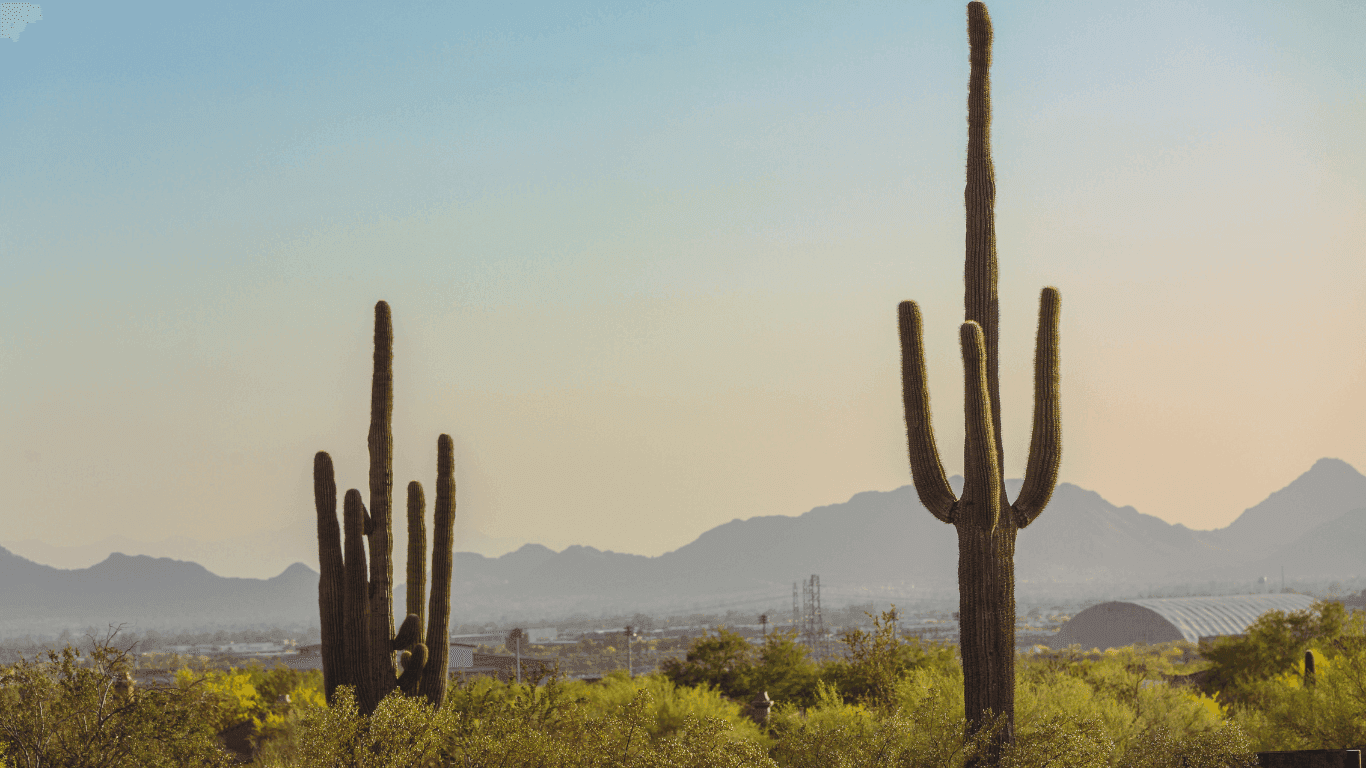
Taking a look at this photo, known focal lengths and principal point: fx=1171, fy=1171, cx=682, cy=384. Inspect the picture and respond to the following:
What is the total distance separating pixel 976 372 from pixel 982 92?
11.6 ft

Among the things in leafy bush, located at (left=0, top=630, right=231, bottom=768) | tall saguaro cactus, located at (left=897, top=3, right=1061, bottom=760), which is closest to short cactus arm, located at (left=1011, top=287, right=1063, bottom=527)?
tall saguaro cactus, located at (left=897, top=3, right=1061, bottom=760)

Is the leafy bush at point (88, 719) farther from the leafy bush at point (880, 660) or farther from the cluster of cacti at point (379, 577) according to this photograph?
the leafy bush at point (880, 660)

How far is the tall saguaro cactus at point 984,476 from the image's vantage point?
1100 cm

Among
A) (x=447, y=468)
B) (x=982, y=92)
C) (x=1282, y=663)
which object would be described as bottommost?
(x=1282, y=663)

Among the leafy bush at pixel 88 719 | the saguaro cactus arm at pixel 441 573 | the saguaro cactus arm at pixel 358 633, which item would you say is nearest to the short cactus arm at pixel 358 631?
the saguaro cactus arm at pixel 358 633

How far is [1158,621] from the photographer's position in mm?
90000

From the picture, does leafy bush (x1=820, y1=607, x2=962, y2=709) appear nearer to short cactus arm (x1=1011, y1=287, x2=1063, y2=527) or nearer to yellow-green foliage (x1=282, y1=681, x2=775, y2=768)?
short cactus arm (x1=1011, y1=287, x2=1063, y2=527)

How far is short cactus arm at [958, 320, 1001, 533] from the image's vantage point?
10891 millimetres

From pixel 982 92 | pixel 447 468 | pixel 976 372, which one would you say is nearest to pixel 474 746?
pixel 447 468

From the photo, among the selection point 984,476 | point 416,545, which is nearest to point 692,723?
point 984,476

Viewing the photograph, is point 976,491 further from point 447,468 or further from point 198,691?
point 198,691

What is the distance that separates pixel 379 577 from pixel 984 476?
23.0ft

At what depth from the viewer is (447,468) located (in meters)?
14.4

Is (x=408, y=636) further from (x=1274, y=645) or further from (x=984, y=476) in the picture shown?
(x=1274, y=645)
